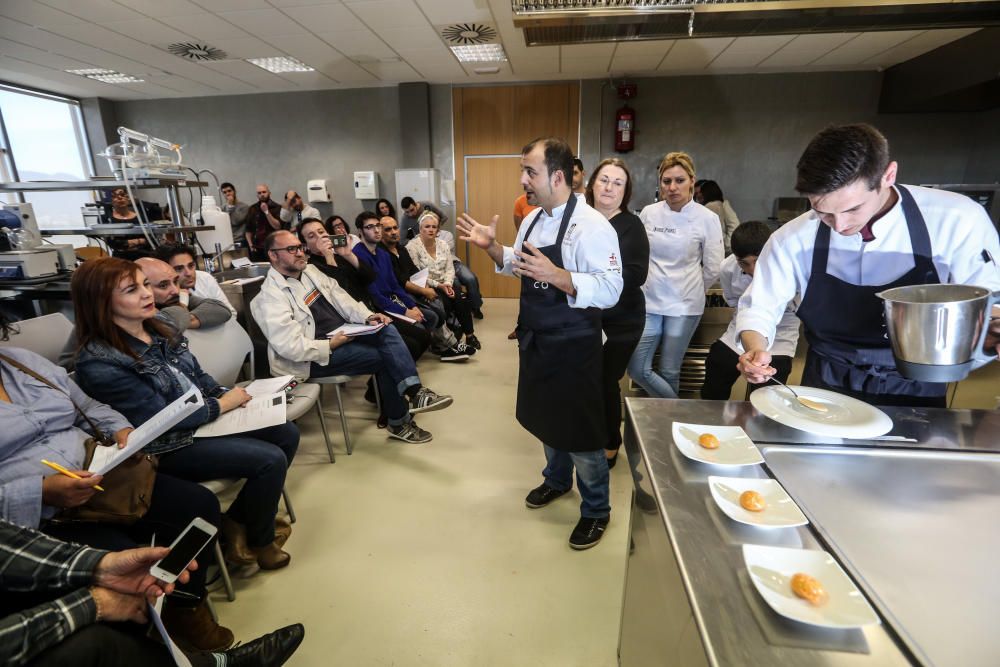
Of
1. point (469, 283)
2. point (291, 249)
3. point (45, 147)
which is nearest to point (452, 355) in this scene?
point (469, 283)

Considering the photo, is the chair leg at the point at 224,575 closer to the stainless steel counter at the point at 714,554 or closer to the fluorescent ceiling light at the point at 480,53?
the stainless steel counter at the point at 714,554

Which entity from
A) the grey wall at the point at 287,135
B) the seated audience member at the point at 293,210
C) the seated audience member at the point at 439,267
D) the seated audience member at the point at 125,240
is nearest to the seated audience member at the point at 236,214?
the seated audience member at the point at 293,210

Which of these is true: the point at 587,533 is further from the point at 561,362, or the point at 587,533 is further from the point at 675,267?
the point at 675,267

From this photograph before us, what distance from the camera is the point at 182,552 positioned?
119 cm

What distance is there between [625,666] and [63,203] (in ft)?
32.6

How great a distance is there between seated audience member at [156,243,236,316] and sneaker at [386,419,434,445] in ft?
3.79

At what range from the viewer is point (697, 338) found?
312 centimetres

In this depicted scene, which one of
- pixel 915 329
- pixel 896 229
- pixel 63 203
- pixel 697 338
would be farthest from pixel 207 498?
pixel 63 203

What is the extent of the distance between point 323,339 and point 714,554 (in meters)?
2.40

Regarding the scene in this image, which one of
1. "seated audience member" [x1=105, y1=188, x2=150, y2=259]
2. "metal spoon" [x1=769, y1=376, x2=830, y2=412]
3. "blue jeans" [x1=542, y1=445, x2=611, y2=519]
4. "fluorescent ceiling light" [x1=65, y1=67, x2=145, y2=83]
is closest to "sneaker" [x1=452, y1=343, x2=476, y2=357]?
"blue jeans" [x1=542, y1=445, x2=611, y2=519]

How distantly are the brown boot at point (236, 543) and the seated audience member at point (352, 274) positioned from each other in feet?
5.50

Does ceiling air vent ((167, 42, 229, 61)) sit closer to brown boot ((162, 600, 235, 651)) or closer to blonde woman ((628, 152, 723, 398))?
blonde woman ((628, 152, 723, 398))

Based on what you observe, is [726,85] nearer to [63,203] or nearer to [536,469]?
[536,469]

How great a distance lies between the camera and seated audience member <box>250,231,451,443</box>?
8.62ft
